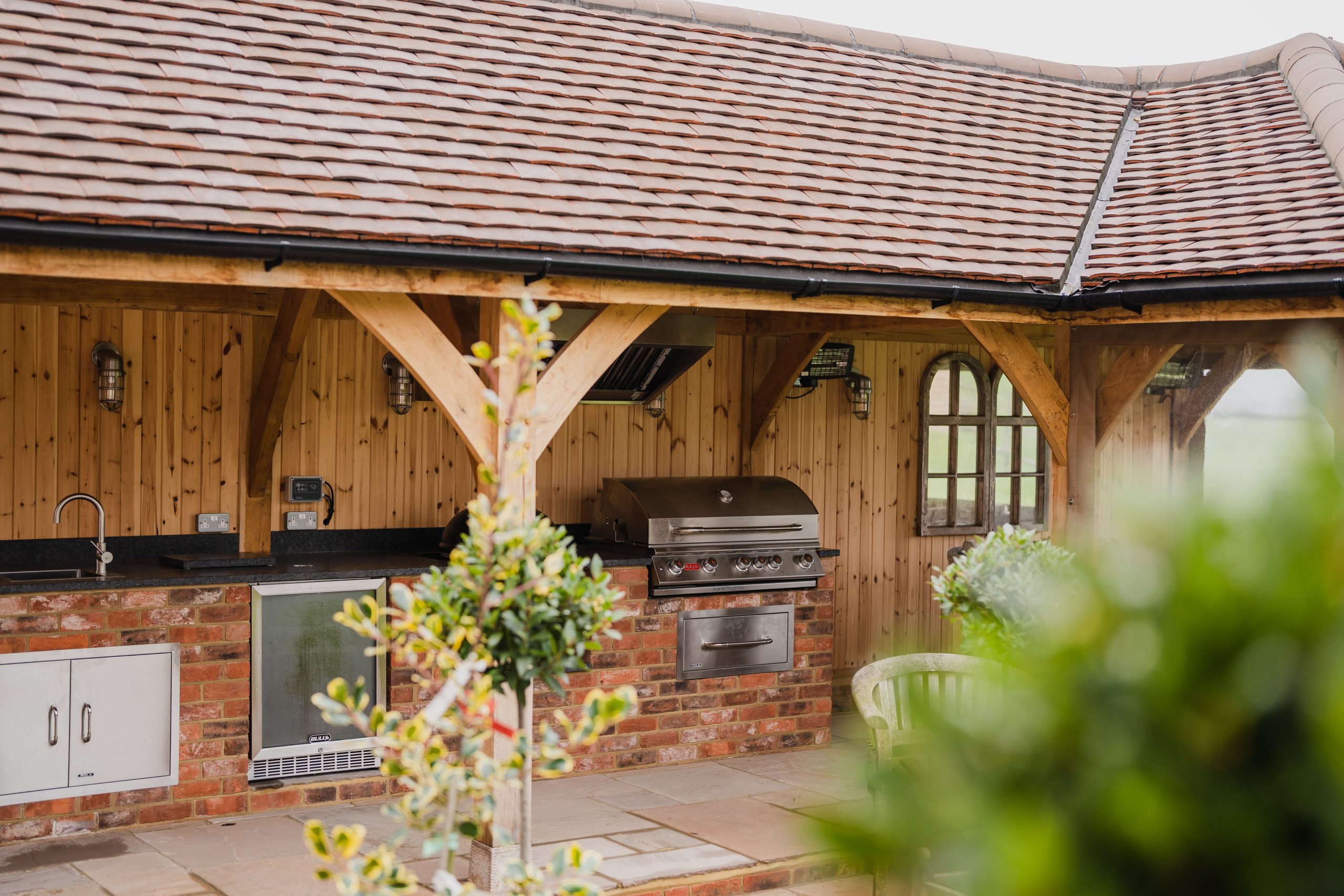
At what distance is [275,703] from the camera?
604cm

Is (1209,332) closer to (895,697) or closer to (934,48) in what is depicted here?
(895,697)

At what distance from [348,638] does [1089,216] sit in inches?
189

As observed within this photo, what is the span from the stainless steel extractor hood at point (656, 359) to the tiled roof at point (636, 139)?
1.29m

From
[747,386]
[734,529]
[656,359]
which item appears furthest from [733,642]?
[747,386]

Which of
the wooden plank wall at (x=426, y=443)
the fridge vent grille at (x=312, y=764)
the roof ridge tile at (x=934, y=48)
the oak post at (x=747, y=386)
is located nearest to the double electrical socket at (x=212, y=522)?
the wooden plank wall at (x=426, y=443)

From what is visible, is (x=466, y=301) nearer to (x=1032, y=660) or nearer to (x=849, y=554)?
(x=849, y=554)

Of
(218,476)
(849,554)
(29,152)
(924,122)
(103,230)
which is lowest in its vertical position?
(849,554)

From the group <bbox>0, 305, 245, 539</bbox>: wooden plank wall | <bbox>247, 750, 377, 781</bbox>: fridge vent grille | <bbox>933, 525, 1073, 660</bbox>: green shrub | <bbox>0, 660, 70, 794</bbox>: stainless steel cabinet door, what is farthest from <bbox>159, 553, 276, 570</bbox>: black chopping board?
<bbox>933, 525, 1073, 660</bbox>: green shrub

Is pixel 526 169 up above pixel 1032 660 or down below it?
above

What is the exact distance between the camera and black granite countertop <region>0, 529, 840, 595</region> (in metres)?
5.65

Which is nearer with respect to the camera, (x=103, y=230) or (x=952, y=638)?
(x=103, y=230)

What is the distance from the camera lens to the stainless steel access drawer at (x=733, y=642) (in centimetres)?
723

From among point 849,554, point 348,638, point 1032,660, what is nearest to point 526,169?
point 348,638

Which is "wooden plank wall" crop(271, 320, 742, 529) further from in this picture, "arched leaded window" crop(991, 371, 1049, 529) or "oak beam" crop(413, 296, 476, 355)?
"arched leaded window" crop(991, 371, 1049, 529)
